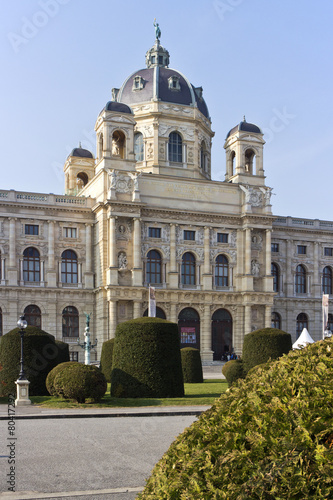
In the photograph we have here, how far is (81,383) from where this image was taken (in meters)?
21.0

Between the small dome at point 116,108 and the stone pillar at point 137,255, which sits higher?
the small dome at point 116,108

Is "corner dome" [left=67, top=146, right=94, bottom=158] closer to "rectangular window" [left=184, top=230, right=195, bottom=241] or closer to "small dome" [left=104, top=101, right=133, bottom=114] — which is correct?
"small dome" [left=104, top=101, right=133, bottom=114]

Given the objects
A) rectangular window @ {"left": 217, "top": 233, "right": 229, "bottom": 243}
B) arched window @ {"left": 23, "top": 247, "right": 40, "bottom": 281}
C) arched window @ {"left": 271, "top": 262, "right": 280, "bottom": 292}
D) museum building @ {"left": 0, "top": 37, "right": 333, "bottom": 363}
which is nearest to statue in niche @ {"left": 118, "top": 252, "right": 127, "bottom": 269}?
museum building @ {"left": 0, "top": 37, "right": 333, "bottom": 363}

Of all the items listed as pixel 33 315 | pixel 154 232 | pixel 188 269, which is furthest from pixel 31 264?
pixel 188 269

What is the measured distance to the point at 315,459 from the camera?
310cm

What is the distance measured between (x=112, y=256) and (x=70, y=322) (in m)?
7.08

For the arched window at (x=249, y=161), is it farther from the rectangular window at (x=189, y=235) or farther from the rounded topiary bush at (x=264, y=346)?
the rounded topiary bush at (x=264, y=346)

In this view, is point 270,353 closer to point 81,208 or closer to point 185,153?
point 81,208

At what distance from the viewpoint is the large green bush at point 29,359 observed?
23.8 meters

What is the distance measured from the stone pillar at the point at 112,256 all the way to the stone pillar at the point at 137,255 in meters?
1.62

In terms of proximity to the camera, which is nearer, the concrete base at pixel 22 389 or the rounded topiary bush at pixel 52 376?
the concrete base at pixel 22 389

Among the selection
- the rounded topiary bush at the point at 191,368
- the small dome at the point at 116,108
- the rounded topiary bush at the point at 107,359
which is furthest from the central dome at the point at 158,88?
the rounded topiary bush at the point at 107,359

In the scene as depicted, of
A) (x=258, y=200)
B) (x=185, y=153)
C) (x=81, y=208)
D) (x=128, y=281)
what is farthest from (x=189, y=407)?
(x=185, y=153)

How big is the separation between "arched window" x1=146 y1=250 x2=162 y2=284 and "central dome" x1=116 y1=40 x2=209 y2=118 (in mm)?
16621
